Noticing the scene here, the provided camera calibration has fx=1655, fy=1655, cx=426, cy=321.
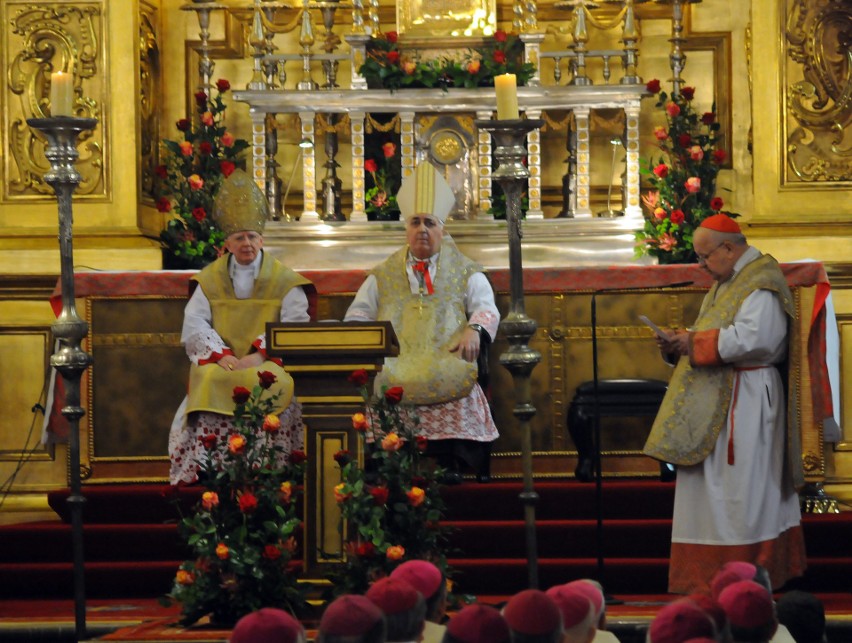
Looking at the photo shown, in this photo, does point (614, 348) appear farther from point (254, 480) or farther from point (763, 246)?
point (254, 480)

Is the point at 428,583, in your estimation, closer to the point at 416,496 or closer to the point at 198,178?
the point at 416,496

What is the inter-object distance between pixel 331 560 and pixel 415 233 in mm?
2403

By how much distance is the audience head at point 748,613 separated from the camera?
2.92 metres

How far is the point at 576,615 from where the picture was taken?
9.79 feet

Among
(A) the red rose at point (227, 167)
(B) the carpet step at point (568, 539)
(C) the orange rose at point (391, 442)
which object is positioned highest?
(A) the red rose at point (227, 167)

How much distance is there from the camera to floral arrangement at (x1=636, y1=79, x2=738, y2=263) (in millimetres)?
9641

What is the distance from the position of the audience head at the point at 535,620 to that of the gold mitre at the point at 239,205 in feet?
19.0

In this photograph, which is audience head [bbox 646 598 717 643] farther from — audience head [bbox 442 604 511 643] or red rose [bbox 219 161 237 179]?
red rose [bbox 219 161 237 179]

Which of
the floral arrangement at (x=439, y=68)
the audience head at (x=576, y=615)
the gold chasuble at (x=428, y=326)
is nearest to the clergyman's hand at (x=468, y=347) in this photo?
the gold chasuble at (x=428, y=326)

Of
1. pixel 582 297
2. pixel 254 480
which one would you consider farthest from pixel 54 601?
pixel 582 297

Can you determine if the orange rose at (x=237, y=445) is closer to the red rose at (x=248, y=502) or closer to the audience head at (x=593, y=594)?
the red rose at (x=248, y=502)

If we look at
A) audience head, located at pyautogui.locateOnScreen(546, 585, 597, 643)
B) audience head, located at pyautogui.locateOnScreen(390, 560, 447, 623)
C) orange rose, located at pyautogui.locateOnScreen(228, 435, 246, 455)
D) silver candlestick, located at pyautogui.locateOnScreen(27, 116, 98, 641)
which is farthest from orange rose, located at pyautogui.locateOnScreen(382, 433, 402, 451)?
audience head, located at pyautogui.locateOnScreen(546, 585, 597, 643)

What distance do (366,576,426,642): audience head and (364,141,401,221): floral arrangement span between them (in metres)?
6.99

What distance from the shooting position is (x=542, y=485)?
8.55 m
